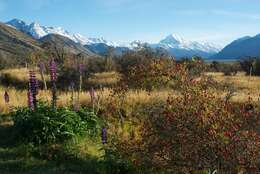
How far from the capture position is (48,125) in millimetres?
12117

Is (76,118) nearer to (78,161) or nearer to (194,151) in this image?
(78,161)

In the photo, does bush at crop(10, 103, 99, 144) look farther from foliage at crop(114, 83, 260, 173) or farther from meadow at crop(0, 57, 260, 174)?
foliage at crop(114, 83, 260, 173)

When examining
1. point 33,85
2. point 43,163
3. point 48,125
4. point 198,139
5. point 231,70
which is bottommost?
point 43,163

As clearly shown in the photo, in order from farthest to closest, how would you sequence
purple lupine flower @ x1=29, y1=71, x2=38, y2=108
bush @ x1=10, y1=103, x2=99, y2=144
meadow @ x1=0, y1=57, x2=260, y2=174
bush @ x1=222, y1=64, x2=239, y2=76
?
bush @ x1=222, y1=64, x2=239, y2=76, purple lupine flower @ x1=29, y1=71, x2=38, y2=108, bush @ x1=10, y1=103, x2=99, y2=144, meadow @ x1=0, y1=57, x2=260, y2=174

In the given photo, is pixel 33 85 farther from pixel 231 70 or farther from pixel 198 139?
pixel 231 70

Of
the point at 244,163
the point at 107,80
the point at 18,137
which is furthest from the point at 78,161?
the point at 107,80

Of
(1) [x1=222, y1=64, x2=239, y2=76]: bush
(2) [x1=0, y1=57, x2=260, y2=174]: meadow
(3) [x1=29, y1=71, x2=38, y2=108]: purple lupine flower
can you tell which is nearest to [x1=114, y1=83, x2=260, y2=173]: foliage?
(2) [x1=0, y1=57, x2=260, y2=174]: meadow

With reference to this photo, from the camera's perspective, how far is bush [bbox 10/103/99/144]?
1206 centimetres

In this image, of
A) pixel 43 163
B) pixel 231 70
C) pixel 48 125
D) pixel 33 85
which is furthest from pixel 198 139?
pixel 231 70

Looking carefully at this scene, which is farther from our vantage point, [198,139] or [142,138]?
[142,138]

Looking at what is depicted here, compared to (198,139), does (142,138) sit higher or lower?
lower

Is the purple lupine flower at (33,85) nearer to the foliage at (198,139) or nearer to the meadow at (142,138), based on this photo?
the meadow at (142,138)

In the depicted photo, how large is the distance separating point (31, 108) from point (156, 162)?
4153 millimetres

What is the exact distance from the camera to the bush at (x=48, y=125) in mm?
12062
